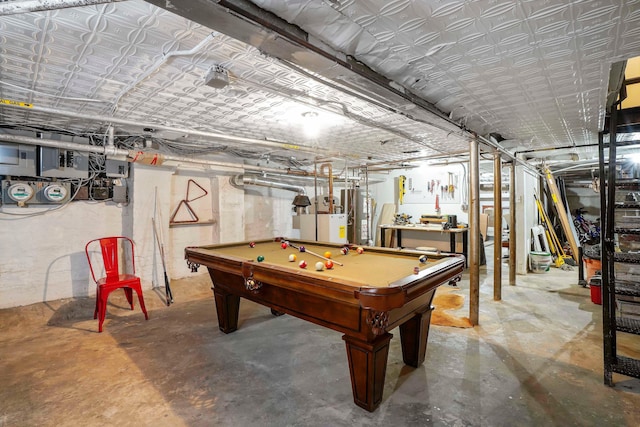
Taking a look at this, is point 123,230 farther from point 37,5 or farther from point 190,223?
point 37,5

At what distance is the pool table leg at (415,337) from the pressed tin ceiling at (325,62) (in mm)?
1743

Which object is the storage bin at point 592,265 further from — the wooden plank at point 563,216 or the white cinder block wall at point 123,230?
the white cinder block wall at point 123,230

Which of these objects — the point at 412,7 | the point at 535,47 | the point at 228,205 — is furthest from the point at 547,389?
the point at 228,205

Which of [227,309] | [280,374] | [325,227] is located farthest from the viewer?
[325,227]

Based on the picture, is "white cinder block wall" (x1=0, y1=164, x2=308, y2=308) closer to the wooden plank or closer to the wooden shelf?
the wooden shelf

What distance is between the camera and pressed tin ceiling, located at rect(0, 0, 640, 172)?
1487mm

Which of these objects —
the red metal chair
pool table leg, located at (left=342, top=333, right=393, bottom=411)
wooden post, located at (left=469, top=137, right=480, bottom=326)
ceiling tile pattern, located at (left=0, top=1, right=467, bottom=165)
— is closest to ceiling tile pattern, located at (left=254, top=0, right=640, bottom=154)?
ceiling tile pattern, located at (left=0, top=1, right=467, bottom=165)

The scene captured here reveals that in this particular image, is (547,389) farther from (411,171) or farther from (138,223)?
(411,171)

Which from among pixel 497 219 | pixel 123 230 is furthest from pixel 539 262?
pixel 123 230

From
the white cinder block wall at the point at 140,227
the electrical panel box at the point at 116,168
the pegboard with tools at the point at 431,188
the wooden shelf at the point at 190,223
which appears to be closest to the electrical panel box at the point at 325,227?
the white cinder block wall at the point at 140,227

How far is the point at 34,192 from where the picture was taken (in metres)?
3.71

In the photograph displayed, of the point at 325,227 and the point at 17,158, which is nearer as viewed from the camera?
the point at 17,158

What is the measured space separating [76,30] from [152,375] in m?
2.41

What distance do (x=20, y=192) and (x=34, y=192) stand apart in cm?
14
